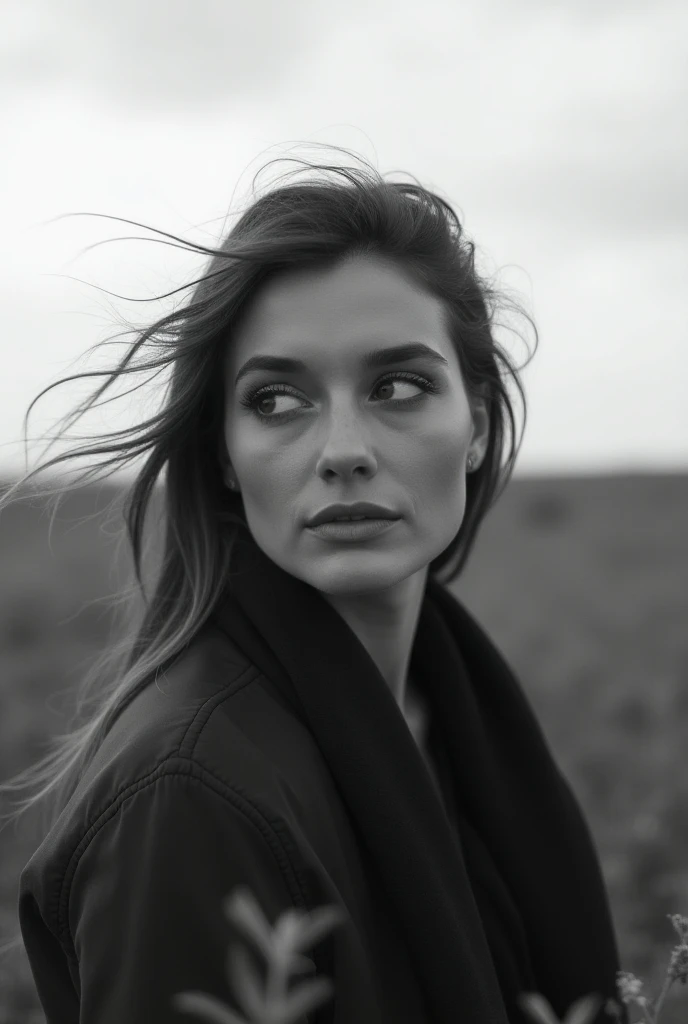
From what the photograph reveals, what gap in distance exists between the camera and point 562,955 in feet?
9.41

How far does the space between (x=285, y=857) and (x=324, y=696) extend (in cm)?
49

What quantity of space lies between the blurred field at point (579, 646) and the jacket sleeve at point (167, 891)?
1.04m

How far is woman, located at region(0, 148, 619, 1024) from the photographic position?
6.19 ft

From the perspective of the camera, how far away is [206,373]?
2662 millimetres

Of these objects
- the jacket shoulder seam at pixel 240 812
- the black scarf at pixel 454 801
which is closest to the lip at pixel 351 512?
the black scarf at pixel 454 801

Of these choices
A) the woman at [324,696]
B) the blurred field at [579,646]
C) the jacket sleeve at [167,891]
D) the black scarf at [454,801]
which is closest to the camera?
the jacket sleeve at [167,891]

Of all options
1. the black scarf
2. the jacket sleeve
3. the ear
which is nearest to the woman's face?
the black scarf

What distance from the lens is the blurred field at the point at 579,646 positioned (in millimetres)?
5625

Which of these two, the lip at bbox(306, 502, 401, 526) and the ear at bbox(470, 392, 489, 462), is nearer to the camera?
the lip at bbox(306, 502, 401, 526)

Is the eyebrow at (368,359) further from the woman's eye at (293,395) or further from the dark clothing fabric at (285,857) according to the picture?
the dark clothing fabric at (285,857)

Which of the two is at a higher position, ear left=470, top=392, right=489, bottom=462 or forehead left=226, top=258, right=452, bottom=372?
forehead left=226, top=258, right=452, bottom=372

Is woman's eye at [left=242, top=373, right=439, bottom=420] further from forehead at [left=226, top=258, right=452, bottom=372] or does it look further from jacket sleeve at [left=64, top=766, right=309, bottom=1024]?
jacket sleeve at [left=64, top=766, right=309, bottom=1024]

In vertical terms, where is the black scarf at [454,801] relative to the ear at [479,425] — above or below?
below

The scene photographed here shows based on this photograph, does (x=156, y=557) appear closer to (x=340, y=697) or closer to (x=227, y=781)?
(x=340, y=697)
